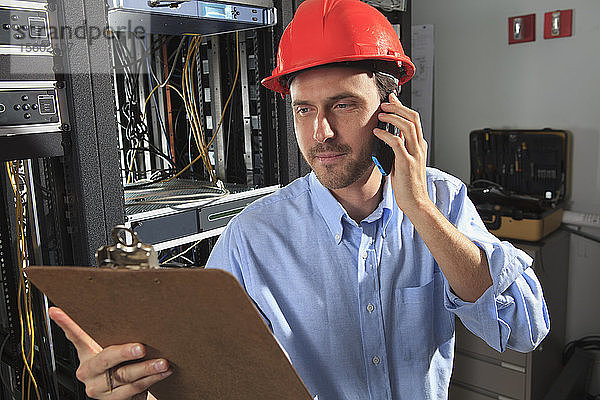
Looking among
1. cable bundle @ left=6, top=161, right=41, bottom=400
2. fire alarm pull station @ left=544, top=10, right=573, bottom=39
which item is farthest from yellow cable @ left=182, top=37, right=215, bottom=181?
fire alarm pull station @ left=544, top=10, right=573, bottom=39

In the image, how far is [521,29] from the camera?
258 cm

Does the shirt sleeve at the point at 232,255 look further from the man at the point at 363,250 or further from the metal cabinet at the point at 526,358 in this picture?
the metal cabinet at the point at 526,358

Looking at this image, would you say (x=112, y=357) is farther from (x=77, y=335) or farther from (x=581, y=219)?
(x=581, y=219)

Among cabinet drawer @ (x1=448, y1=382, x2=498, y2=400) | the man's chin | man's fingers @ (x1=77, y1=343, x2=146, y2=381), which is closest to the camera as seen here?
man's fingers @ (x1=77, y1=343, x2=146, y2=381)

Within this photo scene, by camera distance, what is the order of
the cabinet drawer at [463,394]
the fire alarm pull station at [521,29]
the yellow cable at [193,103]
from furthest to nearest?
1. the fire alarm pull station at [521,29]
2. the cabinet drawer at [463,394]
3. the yellow cable at [193,103]

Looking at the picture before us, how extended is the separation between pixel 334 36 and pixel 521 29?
1.92 m

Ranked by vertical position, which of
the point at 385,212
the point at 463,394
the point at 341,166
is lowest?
the point at 463,394

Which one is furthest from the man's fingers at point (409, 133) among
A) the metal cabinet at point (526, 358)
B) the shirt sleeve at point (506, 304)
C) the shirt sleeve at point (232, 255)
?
the metal cabinet at point (526, 358)

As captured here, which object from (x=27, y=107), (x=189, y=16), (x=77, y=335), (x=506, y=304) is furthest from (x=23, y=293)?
(x=506, y=304)

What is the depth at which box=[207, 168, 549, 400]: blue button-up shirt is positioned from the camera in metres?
1.09

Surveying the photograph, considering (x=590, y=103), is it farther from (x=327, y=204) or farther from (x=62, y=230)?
(x=62, y=230)

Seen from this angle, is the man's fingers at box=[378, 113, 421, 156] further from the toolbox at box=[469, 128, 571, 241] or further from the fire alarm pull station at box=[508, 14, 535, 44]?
the fire alarm pull station at box=[508, 14, 535, 44]

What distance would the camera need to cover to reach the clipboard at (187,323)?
1.95ft

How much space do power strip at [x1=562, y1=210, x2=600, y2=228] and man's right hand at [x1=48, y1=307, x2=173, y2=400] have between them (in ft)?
7.52
